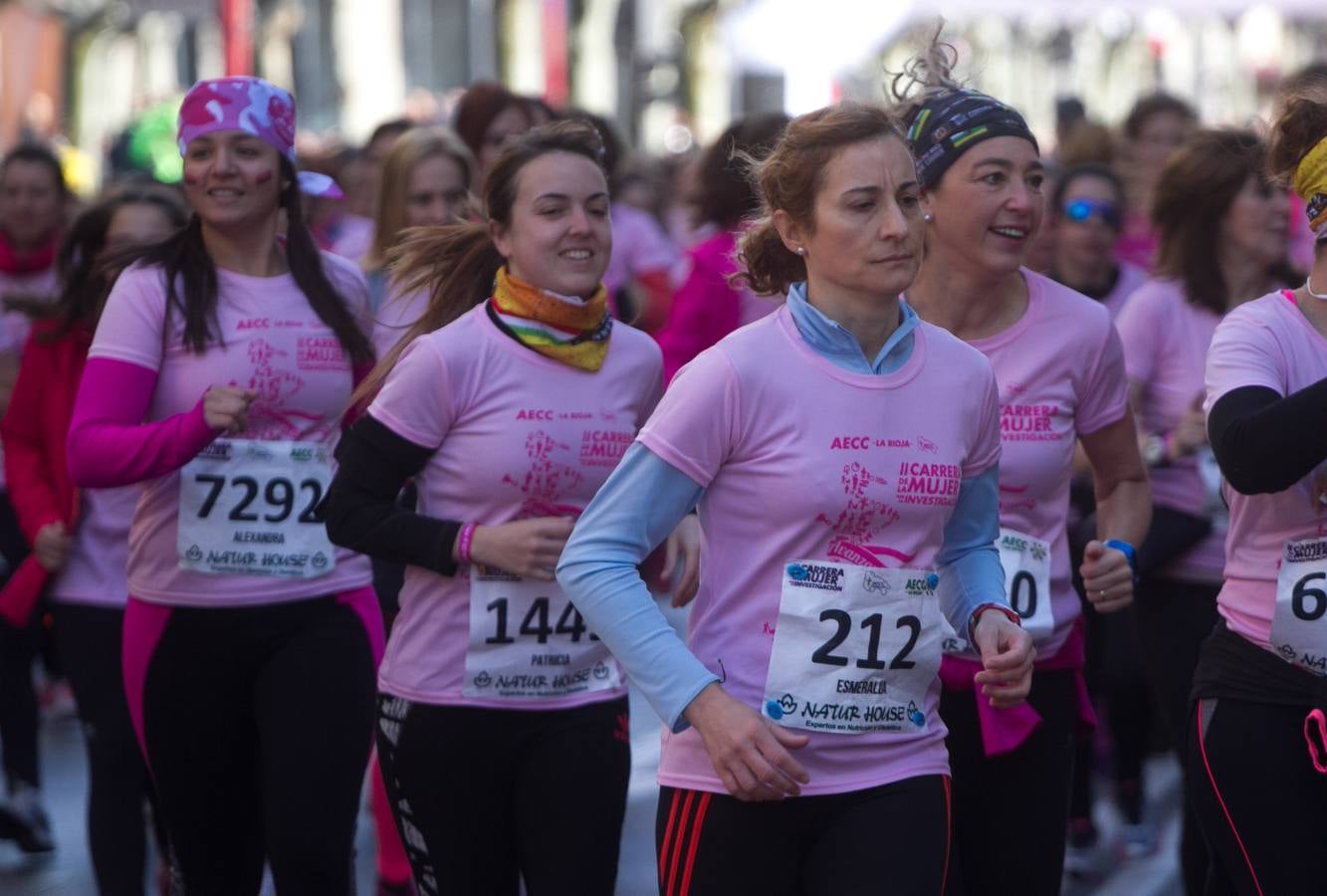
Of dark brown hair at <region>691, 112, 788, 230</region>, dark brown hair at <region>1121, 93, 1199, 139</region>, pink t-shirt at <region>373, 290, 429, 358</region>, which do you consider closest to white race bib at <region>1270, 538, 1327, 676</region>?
pink t-shirt at <region>373, 290, 429, 358</region>

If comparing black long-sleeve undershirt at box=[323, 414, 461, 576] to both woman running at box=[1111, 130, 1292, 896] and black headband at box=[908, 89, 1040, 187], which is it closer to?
black headband at box=[908, 89, 1040, 187]

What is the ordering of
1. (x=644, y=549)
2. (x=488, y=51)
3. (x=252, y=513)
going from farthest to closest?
(x=488, y=51), (x=252, y=513), (x=644, y=549)

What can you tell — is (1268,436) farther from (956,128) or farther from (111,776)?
(111,776)

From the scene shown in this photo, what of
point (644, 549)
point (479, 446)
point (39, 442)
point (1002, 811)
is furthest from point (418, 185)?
point (644, 549)

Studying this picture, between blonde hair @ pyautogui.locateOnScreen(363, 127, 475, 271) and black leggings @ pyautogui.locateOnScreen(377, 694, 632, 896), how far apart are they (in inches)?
110

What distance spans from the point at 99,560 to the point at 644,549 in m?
3.04

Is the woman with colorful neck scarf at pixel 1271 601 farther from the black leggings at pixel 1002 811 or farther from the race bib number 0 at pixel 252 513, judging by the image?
the race bib number 0 at pixel 252 513

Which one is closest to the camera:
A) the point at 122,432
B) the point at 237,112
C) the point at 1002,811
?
the point at 1002,811

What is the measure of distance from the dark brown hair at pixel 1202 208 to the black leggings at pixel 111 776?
303 centimetres

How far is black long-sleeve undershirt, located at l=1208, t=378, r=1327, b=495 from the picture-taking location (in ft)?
12.7

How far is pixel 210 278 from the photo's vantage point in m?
5.16

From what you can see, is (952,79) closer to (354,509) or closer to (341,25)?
(354,509)

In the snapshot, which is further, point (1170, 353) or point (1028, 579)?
point (1170, 353)

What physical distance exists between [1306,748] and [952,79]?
5.70 feet
